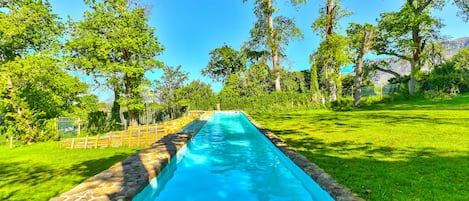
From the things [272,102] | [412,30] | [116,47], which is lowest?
[272,102]

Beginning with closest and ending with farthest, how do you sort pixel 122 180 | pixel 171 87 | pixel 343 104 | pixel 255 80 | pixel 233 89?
pixel 122 180
pixel 343 104
pixel 171 87
pixel 255 80
pixel 233 89

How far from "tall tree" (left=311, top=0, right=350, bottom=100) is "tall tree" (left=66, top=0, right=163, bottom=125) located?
47.3 ft

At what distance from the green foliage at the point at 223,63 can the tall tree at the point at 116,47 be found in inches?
861

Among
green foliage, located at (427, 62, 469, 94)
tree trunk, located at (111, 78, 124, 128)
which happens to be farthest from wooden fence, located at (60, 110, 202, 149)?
green foliage, located at (427, 62, 469, 94)

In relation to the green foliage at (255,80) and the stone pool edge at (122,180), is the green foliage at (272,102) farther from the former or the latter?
the stone pool edge at (122,180)

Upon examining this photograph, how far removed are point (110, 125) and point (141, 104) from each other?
2571 mm

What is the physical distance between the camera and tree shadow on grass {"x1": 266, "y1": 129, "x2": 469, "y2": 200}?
315cm

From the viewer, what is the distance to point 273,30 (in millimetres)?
29062

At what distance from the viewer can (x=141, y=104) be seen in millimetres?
18703

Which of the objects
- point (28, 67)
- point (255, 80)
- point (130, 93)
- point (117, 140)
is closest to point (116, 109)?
point (130, 93)

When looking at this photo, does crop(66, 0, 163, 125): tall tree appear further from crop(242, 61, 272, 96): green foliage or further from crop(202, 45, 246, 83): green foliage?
crop(202, 45, 246, 83): green foliage

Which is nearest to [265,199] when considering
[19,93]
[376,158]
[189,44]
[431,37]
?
[376,158]

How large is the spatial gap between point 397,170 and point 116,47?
17981 millimetres

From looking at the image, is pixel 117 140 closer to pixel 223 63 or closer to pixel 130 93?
pixel 130 93
